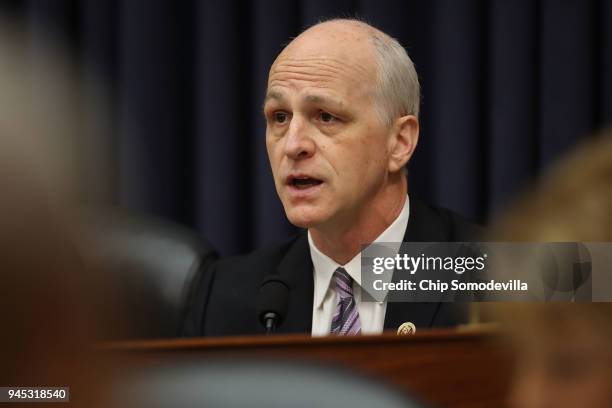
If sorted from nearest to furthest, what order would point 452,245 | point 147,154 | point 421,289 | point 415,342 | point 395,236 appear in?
point 415,342 → point 421,289 → point 452,245 → point 395,236 → point 147,154

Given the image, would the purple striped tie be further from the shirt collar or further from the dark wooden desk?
the dark wooden desk

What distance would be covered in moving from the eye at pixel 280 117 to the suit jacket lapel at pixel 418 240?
244 mm

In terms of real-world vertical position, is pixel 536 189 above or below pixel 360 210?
below

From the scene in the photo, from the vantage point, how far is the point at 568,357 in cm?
34

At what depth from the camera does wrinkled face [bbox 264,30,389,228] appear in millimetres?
1366

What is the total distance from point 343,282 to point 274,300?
265 millimetres

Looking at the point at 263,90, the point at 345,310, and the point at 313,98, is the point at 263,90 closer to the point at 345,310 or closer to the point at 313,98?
the point at 313,98

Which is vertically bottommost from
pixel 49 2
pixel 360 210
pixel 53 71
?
pixel 53 71

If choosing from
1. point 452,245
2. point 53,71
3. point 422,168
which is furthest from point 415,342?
point 422,168

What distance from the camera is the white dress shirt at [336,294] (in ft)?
4.00

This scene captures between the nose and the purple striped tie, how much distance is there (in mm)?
188

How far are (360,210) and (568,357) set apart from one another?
1.08 metres

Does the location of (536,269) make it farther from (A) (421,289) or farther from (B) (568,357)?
(A) (421,289)

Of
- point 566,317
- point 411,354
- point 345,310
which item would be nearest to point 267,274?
point 345,310
